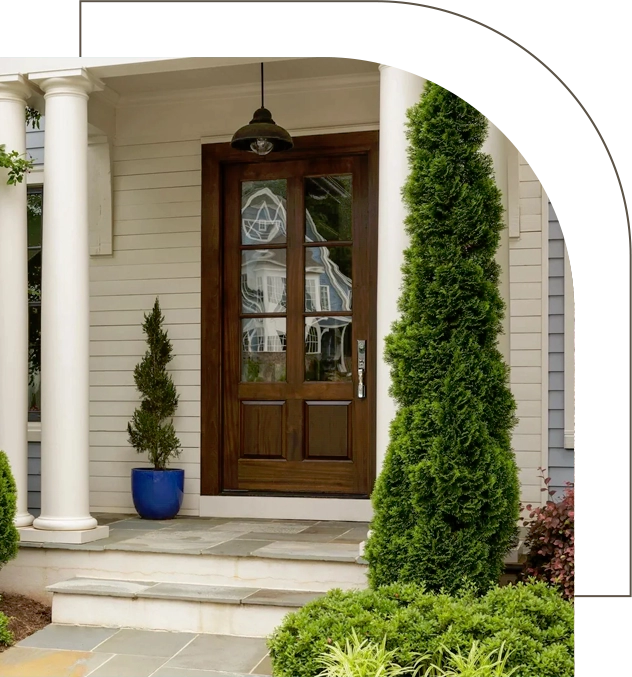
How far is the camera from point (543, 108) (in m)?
1.52

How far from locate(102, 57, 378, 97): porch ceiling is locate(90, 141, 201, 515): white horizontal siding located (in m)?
0.41

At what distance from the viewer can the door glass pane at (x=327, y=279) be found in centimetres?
591

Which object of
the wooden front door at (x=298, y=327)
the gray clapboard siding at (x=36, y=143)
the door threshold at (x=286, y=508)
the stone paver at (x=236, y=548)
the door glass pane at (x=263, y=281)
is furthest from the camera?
the gray clapboard siding at (x=36, y=143)

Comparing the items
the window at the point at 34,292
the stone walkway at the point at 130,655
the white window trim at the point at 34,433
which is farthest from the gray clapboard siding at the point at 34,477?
the stone walkway at the point at 130,655

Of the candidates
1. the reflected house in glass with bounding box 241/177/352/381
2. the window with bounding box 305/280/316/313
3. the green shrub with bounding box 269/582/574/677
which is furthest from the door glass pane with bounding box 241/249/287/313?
the green shrub with bounding box 269/582/574/677

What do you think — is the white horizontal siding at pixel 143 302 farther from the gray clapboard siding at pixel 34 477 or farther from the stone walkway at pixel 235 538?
the stone walkway at pixel 235 538

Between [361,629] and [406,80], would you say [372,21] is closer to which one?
[361,629]

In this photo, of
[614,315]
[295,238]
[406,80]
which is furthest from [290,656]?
[295,238]

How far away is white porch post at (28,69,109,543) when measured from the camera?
4.80 meters

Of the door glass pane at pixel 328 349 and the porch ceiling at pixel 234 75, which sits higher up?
the porch ceiling at pixel 234 75

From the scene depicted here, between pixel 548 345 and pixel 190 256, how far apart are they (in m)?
2.54

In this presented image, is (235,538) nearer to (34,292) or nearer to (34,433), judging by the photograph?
(34,433)

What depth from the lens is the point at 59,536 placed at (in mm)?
4742

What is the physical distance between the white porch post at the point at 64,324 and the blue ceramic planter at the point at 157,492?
872 millimetres
